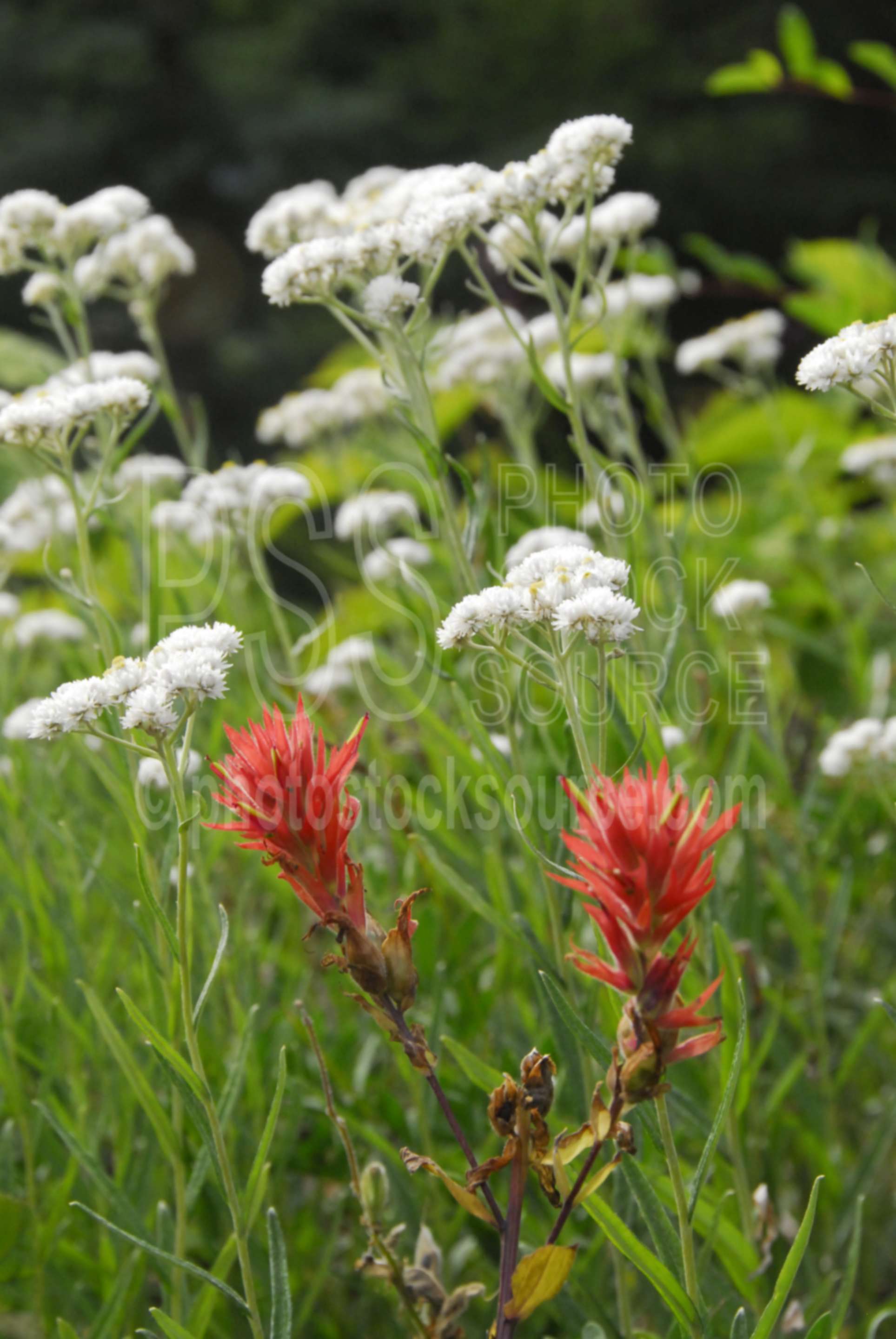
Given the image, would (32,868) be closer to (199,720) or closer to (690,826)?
(199,720)

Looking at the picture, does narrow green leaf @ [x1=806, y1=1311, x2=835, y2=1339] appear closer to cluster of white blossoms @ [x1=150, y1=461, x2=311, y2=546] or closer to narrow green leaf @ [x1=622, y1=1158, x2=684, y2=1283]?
narrow green leaf @ [x1=622, y1=1158, x2=684, y2=1283]

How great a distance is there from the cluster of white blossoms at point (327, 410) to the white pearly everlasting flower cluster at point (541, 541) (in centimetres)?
46

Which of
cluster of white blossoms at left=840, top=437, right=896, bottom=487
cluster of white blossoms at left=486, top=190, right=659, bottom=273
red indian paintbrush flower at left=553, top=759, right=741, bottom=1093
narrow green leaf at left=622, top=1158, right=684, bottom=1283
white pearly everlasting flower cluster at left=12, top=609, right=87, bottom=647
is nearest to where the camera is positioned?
red indian paintbrush flower at left=553, top=759, right=741, bottom=1093

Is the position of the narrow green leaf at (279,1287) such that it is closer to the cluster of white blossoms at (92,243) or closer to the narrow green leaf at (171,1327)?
the narrow green leaf at (171,1327)

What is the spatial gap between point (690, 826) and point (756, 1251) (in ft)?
1.36

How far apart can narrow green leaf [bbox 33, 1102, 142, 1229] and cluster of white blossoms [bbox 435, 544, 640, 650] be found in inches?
11.6

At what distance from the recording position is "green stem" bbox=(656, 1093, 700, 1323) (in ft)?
1.43

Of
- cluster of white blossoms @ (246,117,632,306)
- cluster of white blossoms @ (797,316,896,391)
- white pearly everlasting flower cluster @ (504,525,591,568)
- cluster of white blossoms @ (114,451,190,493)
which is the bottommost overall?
white pearly everlasting flower cluster @ (504,525,591,568)

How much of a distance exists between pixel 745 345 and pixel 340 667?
641 mm

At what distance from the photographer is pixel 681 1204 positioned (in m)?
0.44

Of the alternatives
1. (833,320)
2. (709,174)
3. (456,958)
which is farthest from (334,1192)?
(709,174)

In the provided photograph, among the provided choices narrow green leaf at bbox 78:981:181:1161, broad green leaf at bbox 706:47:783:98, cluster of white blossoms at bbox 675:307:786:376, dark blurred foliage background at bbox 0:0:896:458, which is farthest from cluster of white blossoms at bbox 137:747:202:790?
dark blurred foliage background at bbox 0:0:896:458

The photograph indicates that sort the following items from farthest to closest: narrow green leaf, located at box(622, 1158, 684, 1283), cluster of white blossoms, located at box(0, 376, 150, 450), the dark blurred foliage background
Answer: the dark blurred foliage background < cluster of white blossoms, located at box(0, 376, 150, 450) < narrow green leaf, located at box(622, 1158, 684, 1283)

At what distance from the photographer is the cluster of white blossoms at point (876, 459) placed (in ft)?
4.51
